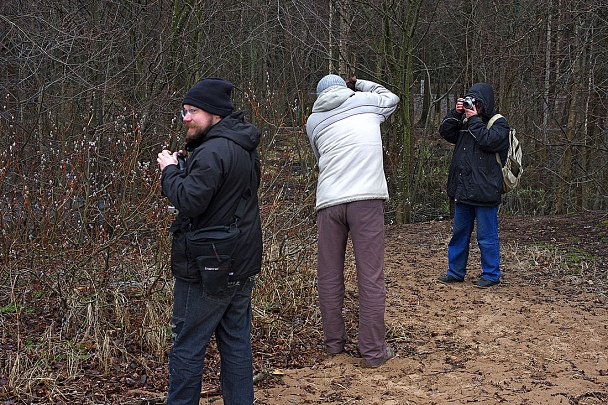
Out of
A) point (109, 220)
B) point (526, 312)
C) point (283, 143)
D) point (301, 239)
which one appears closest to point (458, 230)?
point (526, 312)

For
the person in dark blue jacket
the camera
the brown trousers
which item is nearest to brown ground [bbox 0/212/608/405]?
the brown trousers

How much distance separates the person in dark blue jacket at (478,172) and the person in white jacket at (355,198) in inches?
73.8

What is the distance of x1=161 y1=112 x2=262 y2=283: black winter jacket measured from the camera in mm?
3570

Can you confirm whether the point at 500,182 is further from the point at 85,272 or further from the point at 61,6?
the point at 61,6

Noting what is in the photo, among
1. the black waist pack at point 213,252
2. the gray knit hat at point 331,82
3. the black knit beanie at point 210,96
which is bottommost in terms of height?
the black waist pack at point 213,252

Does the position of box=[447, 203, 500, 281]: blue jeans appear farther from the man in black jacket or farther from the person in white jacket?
the man in black jacket

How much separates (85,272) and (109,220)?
0.44 m

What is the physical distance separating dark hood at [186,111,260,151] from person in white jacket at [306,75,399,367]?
1360 mm

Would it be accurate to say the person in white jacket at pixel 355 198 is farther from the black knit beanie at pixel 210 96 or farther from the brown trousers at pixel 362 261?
the black knit beanie at pixel 210 96

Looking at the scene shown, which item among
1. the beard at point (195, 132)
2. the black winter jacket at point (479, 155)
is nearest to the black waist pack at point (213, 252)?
the beard at point (195, 132)

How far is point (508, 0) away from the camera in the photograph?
1383cm

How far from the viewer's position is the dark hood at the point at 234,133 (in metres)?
3.72

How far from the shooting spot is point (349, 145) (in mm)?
5070

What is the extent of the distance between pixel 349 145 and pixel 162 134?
4.05 meters
